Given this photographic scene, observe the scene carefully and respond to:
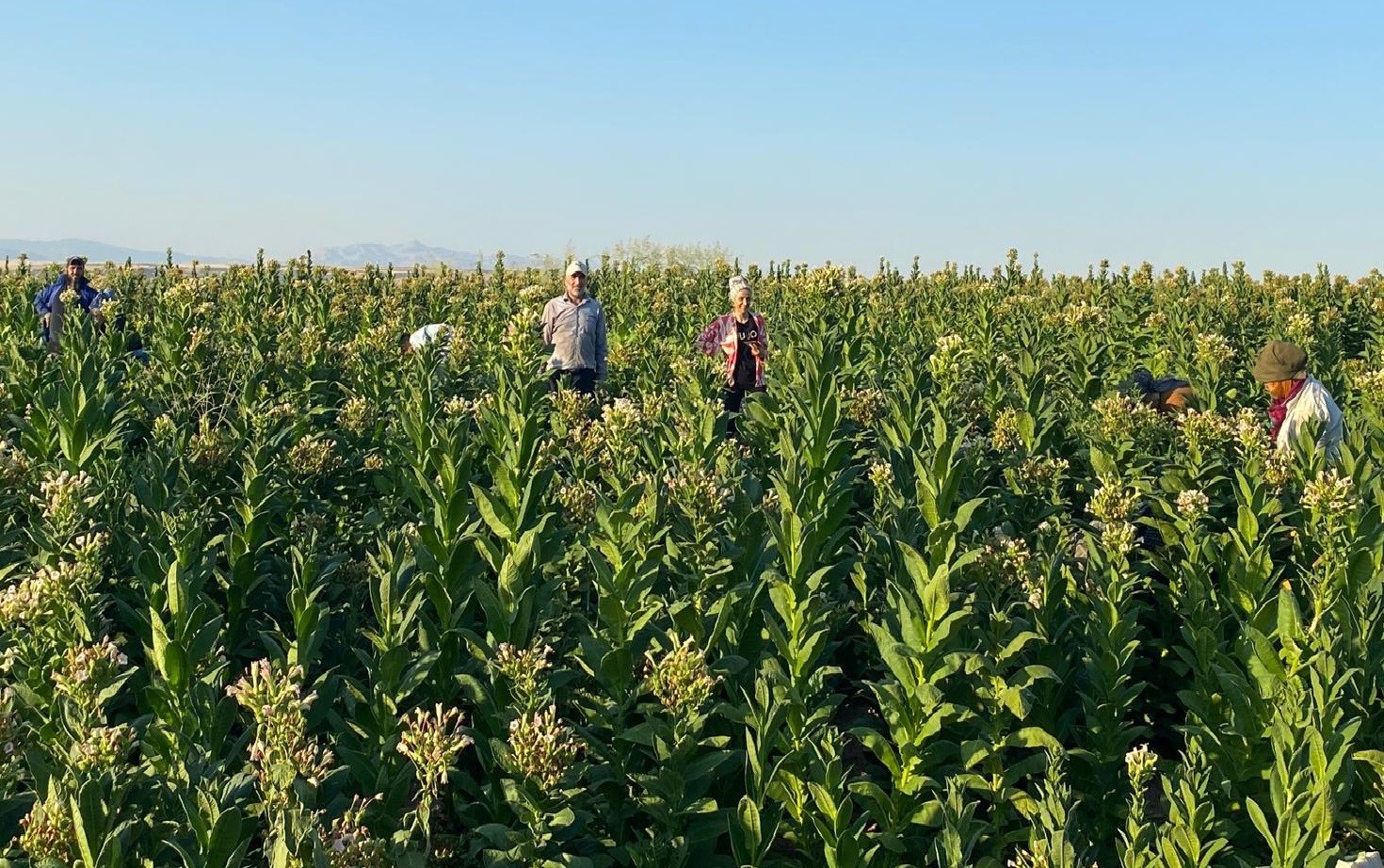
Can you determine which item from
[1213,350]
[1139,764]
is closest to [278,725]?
[1139,764]

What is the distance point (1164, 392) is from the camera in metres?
11.9

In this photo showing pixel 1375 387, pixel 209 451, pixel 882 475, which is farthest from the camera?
pixel 1375 387

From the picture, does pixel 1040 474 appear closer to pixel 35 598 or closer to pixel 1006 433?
pixel 1006 433

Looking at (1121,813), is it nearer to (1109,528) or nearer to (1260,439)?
(1109,528)

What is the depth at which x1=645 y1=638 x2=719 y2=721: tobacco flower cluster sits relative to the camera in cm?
456

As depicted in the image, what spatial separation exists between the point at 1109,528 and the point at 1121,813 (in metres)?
1.58

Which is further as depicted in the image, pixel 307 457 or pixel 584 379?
pixel 584 379

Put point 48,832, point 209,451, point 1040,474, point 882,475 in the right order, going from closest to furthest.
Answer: point 48,832, point 882,475, point 209,451, point 1040,474

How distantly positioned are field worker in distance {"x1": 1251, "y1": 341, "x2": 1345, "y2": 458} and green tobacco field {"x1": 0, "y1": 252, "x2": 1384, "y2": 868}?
28 centimetres

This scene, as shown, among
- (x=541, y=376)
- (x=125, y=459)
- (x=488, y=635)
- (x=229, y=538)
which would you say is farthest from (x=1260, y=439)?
(x=125, y=459)

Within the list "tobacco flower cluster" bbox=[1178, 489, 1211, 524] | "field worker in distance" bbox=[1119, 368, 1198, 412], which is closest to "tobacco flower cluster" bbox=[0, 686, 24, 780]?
"tobacco flower cluster" bbox=[1178, 489, 1211, 524]

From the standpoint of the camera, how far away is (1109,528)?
6.16 metres

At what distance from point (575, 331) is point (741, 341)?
1781mm

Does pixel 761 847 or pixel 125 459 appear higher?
pixel 125 459
